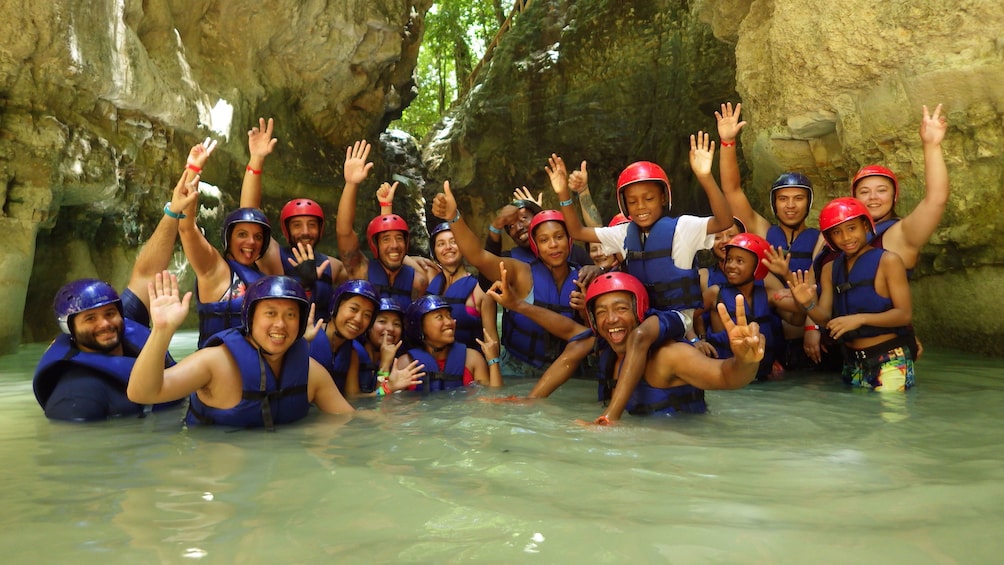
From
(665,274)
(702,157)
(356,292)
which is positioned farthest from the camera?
(356,292)

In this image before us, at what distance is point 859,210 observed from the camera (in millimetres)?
5227

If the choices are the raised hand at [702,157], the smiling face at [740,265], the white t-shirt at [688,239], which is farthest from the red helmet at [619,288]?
the smiling face at [740,265]

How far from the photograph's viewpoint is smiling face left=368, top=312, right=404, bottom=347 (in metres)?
5.62

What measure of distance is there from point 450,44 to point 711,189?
23.4 metres

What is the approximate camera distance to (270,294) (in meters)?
3.87

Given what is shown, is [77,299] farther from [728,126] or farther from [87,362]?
[728,126]

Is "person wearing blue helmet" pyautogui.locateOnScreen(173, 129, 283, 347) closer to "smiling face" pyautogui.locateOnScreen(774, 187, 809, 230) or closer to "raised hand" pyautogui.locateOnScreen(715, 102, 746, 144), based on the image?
"raised hand" pyautogui.locateOnScreen(715, 102, 746, 144)

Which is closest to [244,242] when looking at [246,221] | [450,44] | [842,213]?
[246,221]

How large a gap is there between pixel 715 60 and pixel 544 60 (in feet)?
15.8

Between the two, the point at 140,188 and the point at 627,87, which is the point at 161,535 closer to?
the point at 140,188

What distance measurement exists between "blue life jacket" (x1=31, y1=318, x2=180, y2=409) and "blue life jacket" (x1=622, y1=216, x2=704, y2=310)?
3.31 meters

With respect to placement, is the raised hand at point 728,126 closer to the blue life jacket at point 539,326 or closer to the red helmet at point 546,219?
the red helmet at point 546,219

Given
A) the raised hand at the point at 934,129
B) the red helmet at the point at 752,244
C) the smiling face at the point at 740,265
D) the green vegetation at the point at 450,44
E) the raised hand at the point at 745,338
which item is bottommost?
the raised hand at the point at 745,338

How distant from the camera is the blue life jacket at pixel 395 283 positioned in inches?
248
